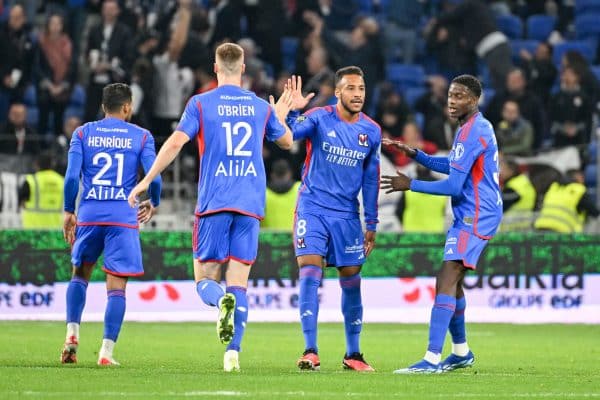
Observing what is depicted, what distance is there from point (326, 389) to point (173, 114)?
512 inches

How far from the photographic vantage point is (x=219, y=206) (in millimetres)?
10570

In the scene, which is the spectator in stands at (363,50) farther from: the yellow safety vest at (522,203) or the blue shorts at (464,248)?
the blue shorts at (464,248)

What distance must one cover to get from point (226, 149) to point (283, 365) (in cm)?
218

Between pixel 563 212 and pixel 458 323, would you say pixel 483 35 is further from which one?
pixel 458 323

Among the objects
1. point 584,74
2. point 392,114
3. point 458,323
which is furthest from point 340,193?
point 584,74

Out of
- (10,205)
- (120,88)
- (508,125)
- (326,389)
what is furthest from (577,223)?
(326,389)

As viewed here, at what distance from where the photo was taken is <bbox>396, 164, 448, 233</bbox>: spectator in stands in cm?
1981

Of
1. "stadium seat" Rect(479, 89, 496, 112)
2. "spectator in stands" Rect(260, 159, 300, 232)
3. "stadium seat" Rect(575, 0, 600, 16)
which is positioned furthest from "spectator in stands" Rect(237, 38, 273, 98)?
"stadium seat" Rect(575, 0, 600, 16)

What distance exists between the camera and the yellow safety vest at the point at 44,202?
18750 mm

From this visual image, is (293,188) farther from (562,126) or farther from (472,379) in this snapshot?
(472,379)

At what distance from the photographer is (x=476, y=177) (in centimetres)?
1109

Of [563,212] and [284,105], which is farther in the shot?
[563,212]

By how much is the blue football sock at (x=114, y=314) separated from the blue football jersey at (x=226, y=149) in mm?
1329

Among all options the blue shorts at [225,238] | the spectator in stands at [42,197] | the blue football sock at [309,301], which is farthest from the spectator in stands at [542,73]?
the blue shorts at [225,238]
